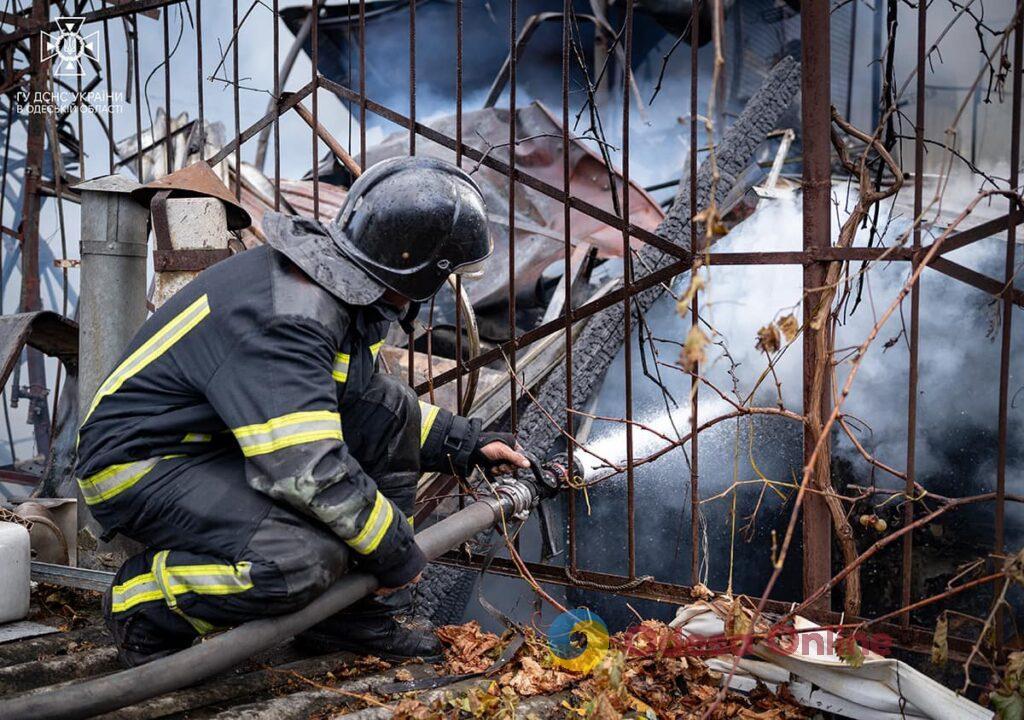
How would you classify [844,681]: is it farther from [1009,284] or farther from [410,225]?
[410,225]

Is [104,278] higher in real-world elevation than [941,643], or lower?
higher

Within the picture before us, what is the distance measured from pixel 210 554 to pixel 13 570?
114 centimetres

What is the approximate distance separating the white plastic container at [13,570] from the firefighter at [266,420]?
0.64m

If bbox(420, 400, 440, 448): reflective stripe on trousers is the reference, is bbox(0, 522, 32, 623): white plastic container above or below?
below

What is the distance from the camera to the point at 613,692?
2.73 metres

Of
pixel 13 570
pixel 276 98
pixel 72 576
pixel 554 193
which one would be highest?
pixel 276 98

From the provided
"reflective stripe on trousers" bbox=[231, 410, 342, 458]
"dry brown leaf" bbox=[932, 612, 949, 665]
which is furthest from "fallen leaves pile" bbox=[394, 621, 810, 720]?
"reflective stripe on trousers" bbox=[231, 410, 342, 458]

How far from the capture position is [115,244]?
12.2 ft

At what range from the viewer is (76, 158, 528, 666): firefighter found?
7.96 ft

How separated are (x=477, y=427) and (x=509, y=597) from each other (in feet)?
8.64

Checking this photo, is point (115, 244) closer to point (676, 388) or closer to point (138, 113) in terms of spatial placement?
point (138, 113)

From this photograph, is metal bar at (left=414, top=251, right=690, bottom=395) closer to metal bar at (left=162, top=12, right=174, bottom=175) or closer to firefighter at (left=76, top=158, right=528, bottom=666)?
firefighter at (left=76, top=158, right=528, bottom=666)

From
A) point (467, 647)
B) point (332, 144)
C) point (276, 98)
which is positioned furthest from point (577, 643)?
point (276, 98)

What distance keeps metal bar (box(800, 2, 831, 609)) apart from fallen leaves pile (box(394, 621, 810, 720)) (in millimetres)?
459
